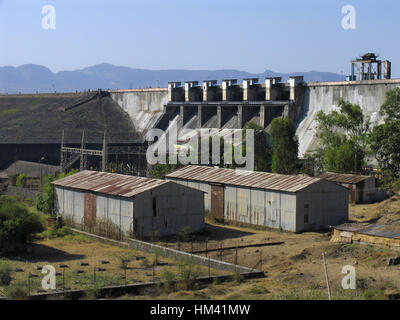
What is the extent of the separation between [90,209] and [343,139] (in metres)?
24.4

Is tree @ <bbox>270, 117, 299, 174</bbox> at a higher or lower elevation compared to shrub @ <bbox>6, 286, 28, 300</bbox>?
higher

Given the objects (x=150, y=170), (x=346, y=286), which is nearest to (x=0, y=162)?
(x=150, y=170)

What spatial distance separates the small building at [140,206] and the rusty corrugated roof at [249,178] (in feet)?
13.8

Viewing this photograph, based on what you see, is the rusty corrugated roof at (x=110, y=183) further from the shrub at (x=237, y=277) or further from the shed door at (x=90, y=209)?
the shrub at (x=237, y=277)

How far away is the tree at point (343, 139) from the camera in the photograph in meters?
52.8

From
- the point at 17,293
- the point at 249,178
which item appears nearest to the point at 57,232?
the point at 249,178

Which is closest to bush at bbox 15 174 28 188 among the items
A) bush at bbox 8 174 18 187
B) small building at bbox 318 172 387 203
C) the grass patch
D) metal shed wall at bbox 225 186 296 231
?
bush at bbox 8 174 18 187

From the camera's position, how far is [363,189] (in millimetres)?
48094

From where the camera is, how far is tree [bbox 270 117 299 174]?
178 feet

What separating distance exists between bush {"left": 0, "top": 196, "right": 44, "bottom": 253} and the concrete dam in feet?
111

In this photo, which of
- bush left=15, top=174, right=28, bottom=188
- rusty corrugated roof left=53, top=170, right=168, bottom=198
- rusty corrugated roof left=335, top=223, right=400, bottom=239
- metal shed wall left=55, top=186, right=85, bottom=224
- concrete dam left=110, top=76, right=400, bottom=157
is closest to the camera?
rusty corrugated roof left=335, top=223, right=400, bottom=239

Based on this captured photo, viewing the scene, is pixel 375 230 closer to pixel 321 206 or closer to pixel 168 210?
pixel 321 206

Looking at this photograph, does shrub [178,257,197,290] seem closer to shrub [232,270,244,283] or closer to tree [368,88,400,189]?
shrub [232,270,244,283]

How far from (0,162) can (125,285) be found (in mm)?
50389
